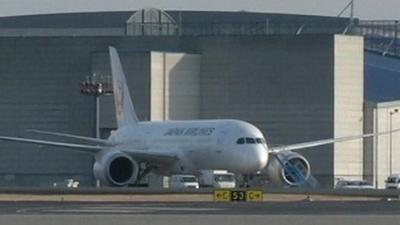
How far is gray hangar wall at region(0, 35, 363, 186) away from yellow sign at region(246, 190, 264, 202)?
160 ft

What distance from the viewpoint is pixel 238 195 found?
209 ft

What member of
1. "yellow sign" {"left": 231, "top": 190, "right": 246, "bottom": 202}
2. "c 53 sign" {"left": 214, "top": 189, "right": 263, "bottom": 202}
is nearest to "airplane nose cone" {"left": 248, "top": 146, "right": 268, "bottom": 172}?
"c 53 sign" {"left": 214, "top": 189, "right": 263, "bottom": 202}

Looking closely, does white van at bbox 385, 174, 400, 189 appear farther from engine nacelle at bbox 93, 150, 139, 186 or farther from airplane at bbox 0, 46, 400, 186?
engine nacelle at bbox 93, 150, 139, 186

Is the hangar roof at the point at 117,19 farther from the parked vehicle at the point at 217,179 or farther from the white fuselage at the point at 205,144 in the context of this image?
the parked vehicle at the point at 217,179

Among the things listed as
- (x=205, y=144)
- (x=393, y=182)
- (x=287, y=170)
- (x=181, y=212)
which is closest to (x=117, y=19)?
(x=393, y=182)

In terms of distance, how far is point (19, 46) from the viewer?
122 m

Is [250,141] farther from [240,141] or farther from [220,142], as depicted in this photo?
[220,142]

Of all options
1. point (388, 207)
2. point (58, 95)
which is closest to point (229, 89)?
point (58, 95)

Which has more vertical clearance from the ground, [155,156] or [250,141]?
[250,141]

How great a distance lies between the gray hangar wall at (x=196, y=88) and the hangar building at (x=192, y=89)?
0.07m

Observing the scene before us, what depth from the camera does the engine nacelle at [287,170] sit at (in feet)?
284

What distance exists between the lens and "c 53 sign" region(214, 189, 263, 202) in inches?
2493

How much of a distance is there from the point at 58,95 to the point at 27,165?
5.71 metres

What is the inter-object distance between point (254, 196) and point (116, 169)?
944 inches
